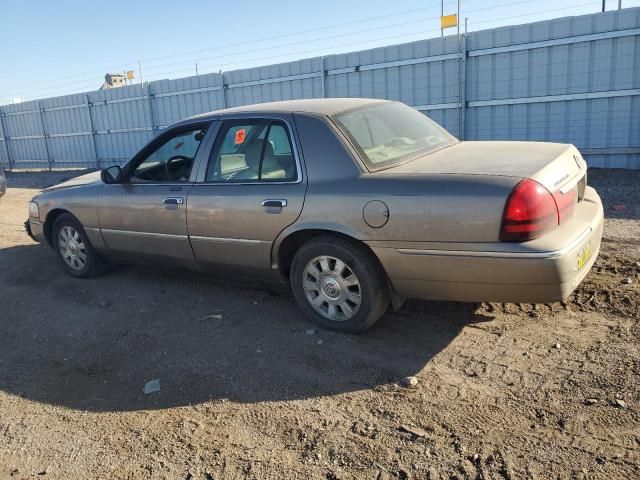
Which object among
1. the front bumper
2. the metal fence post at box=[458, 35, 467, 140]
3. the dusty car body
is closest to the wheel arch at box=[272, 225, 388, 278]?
the dusty car body

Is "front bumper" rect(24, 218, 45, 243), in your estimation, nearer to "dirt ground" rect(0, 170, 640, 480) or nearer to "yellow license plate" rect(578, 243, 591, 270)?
"dirt ground" rect(0, 170, 640, 480)

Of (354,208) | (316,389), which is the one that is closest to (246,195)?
(354,208)

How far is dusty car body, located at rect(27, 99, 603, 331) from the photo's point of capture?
3312 mm

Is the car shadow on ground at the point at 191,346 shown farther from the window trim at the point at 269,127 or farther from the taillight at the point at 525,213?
the window trim at the point at 269,127

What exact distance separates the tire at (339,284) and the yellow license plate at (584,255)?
124 cm

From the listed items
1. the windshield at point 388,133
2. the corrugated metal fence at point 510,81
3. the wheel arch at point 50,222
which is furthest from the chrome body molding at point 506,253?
the corrugated metal fence at point 510,81

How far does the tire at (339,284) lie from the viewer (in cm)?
381

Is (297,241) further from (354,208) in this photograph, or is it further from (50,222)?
(50,222)

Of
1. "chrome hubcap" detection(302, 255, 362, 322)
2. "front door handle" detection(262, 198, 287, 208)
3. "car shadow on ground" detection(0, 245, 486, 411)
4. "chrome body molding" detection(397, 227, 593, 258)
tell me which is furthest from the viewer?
"front door handle" detection(262, 198, 287, 208)

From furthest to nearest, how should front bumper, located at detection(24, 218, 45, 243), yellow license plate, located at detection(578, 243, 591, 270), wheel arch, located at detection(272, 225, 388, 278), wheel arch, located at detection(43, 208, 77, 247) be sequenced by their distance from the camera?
1. front bumper, located at detection(24, 218, 45, 243)
2. wheel arch, located at detection(43, 208, 77, 247)
3. wheel arch, located at detection(272, 225, 388, 278)
4. yellow license plate, located at detection(578, 243, 591, 270)

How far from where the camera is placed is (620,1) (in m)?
10.6

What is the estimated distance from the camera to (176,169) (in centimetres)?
493

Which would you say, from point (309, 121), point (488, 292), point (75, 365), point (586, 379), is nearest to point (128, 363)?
point (75, 365)

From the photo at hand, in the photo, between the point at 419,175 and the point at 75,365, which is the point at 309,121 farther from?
the point at 75,365
